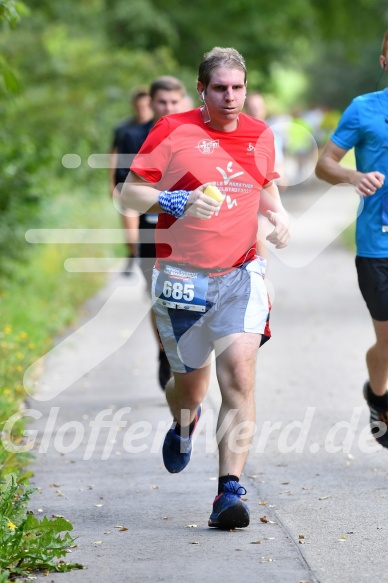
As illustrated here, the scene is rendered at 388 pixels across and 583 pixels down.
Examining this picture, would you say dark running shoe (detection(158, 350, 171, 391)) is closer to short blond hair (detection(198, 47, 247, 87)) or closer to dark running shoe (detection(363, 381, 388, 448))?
dark running shoe (detection(363, 381, 388, 448))

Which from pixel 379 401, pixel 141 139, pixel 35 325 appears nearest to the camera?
pixel 379 401

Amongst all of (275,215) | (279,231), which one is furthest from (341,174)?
(279,231)

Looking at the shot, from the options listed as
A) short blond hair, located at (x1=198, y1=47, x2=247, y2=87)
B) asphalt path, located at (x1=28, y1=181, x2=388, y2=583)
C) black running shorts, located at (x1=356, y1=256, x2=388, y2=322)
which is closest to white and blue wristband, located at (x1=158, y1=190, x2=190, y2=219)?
short blond hair, located at (x1=198, y1=47, x2=247, y2=87)

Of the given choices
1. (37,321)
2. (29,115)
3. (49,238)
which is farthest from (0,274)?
(29,115)

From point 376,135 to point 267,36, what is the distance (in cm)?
3580

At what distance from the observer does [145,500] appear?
257 inches

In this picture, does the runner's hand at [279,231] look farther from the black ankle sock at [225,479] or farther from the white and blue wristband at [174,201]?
the black ankle sock at [225,479]

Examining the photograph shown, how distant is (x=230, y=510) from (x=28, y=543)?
99 cm

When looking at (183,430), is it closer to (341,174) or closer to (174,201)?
(174,201)

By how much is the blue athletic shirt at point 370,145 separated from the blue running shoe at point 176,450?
136 cm

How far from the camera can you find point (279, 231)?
5.94 meters

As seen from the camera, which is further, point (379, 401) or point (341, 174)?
point (379, 401)

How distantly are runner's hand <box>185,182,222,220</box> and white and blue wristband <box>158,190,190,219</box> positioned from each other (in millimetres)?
52


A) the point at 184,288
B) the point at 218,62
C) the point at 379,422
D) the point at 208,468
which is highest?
the point at 218,62
